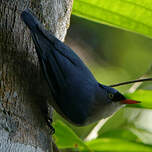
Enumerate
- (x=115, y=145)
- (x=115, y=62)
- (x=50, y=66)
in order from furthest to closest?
(x=115, y=62) → (x=115, y=145) → (x=50, y=66)

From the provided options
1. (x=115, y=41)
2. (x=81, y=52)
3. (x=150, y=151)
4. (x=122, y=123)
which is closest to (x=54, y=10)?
(x=150, y=151)

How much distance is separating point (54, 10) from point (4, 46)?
507mm

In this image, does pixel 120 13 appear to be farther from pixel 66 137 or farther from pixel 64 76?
pixel 66 137

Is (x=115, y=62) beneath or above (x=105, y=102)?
beneath

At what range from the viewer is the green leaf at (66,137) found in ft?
7.20

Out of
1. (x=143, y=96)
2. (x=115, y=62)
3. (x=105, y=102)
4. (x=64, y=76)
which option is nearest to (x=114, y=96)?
(x=105, y=102)

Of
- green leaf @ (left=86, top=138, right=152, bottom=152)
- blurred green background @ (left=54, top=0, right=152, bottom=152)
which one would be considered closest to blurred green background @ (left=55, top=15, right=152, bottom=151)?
blurred green background @ (left=54, top=0, right=152, bottom=152)

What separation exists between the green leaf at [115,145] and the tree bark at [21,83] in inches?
24.9

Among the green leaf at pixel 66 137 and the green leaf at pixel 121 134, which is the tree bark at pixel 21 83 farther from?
the green leaf at pixel 121 134

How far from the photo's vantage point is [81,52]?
15.1 feet

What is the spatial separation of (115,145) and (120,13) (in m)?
0.99

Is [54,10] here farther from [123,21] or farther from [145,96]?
[145,96]

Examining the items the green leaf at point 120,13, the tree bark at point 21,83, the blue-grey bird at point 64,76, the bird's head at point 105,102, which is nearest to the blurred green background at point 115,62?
the green leaf at point 120,13

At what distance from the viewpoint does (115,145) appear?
2438mm
